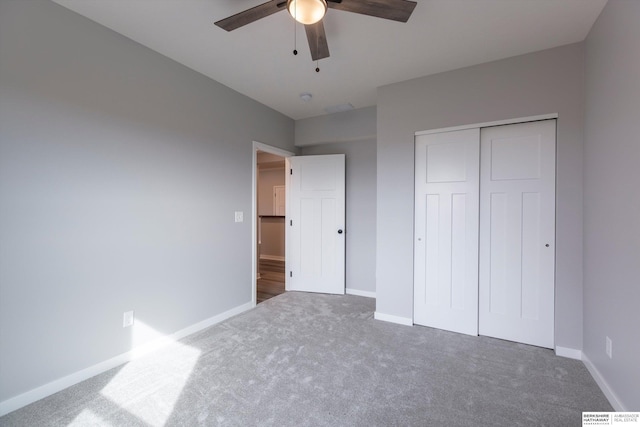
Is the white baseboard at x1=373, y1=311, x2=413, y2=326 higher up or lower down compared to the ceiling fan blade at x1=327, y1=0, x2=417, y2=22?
lower down

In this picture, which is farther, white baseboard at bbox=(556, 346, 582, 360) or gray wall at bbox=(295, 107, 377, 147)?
gray wall at bbox=(295, 107, 377, 147)

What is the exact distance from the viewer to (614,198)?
1.71m

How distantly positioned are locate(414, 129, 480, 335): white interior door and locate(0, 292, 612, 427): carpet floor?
10.7 inches

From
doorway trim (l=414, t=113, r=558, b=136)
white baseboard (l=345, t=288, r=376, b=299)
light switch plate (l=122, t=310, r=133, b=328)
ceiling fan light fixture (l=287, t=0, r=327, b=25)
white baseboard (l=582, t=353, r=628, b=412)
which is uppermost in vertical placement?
ceiling fan light fixture (l=287, t=0, r=327, b=25)

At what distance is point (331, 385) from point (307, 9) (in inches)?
93.2

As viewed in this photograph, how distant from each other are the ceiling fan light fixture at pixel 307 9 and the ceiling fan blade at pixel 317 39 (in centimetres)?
11

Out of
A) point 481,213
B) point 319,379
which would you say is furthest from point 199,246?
point 481,213

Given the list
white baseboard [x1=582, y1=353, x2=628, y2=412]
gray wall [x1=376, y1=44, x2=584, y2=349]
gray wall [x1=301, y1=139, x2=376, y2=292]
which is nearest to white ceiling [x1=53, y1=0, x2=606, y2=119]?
gray wall [x1=376, y1=44, x2=584, y2=349]

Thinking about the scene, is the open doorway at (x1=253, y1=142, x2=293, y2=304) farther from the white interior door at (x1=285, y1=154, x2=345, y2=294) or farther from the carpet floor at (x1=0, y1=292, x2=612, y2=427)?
the carpet floor at (x1=0, y1=292, x2=612, y2=427)

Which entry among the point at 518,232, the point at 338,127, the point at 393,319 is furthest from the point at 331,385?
the point at 338,127

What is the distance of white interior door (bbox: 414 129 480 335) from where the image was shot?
2709 millimetres

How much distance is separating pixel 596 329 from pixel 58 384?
382cm

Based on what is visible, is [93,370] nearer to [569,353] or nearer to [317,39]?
[317,39]

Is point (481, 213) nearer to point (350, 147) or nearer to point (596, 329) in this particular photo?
point (596, 329)
